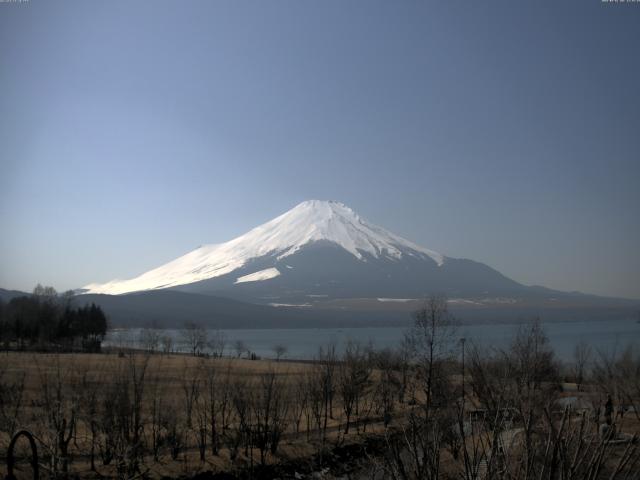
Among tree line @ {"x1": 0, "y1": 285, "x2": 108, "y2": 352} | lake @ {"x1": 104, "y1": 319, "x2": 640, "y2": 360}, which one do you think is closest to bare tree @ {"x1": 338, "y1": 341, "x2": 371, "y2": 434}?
lake @ {"x1": 104, "y1": 319, "x2": 640, "y2": 360}

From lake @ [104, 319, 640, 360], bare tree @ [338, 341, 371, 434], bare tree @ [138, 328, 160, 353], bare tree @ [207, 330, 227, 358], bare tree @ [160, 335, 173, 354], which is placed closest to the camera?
bare tree @ [338, 341, 371, 434]

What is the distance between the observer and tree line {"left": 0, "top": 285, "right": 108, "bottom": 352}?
67.2m

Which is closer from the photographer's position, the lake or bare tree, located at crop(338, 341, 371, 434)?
bare tree, located at crop(338, 341, 371, 434)

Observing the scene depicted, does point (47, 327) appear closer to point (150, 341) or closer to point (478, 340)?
point (150, 341)

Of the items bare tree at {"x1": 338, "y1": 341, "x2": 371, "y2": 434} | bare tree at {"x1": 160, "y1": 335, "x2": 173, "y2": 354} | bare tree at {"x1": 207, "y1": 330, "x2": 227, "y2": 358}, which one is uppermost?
bare tree at {"x1": 338, "y1": 341, "x2": 371, "y2": 434}

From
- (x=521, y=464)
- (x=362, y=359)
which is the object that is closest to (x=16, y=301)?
(x=362, y=359)

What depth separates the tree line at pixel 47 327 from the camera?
6725 cm

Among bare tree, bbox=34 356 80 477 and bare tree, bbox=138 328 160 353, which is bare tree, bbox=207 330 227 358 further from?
bare tree, bbox=34 356 80 477

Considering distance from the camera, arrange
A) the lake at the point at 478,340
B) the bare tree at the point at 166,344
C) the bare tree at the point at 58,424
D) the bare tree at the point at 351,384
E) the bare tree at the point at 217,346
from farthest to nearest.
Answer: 1. the bare tree at the point at 217,346
2. the bare tree at the point at 166,344
3. the lake at the point at 478,340
4. the bare tree at the point at 351,384
5. the bare tree at the point at 58,424

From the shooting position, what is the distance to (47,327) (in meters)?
72.8

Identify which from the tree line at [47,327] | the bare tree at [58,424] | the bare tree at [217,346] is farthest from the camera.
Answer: the bare tree at [217,346]

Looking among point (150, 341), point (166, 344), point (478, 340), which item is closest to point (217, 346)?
point (166, 344)

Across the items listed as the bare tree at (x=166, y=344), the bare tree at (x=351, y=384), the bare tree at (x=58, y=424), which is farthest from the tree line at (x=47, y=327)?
the bare tree at (x=58, y=424)

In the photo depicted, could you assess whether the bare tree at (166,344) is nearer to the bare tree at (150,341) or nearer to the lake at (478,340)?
the bare tree at (150,341)
